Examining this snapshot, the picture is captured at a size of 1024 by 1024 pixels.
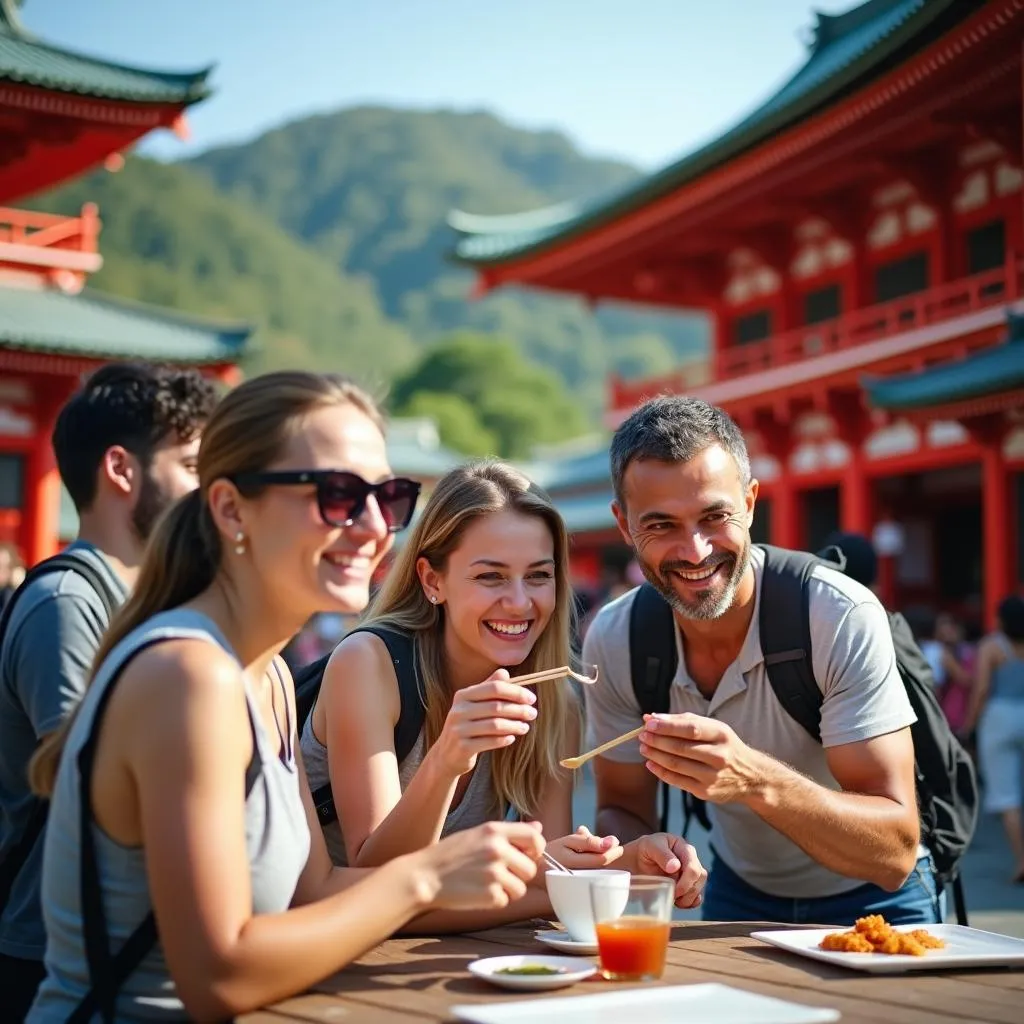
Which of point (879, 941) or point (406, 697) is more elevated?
point (406, 697)

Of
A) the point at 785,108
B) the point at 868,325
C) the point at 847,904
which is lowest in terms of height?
the point at 847,904

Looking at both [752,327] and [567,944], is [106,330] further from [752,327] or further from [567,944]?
[567,944]

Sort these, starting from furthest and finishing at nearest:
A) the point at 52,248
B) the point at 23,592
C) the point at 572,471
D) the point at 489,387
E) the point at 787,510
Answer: the point at 489,387 → the point at 572,471 → the point at 787,510 → the point at 52,248 → the point at 23,592

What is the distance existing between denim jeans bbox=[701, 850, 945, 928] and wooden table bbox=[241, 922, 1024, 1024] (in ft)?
3.37

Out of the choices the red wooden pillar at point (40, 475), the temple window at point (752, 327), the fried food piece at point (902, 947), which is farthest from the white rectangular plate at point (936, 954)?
the temple window at point (752, 327)

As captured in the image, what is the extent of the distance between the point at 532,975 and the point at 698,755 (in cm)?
60

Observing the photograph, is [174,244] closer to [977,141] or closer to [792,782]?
[977,141]

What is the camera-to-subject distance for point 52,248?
606 inches

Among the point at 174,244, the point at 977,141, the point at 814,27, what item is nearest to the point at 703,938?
the point at 977,141

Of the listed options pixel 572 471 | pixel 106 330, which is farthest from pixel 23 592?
pixel 572 471

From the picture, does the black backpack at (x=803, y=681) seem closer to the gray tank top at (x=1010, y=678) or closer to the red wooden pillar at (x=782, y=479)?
the gray tank top at (x=1010, y=678)

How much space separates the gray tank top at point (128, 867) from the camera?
1989 millimetres

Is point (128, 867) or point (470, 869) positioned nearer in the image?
point (128, 867)

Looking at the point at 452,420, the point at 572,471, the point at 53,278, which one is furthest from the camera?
the point at 452,420
